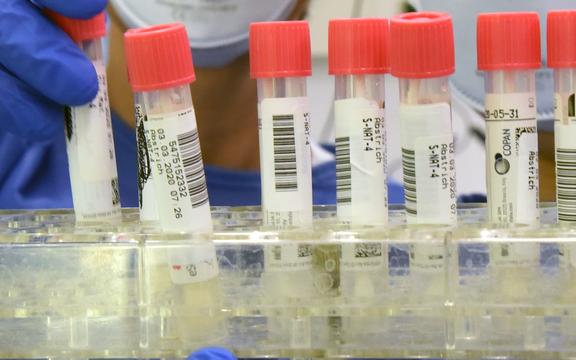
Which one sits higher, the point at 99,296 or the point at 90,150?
the point at 90,150

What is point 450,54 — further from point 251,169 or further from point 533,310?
point 251,169

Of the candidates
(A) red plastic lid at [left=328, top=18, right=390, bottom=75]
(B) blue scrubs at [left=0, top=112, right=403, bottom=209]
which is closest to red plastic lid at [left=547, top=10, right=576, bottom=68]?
(A) red plastic lid at [left=328, top=18, right=390, bottom=75]

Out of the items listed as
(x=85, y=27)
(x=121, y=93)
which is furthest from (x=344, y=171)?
(x=121, y=93)

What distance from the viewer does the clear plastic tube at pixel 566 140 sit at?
542 mm

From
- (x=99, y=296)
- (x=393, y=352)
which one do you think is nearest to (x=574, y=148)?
(x=393, y=352)

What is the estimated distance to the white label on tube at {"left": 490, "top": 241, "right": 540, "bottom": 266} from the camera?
1.78 feet

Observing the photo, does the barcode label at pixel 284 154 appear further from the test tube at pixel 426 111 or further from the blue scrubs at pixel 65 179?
the blue scrubs at pixel 65 179

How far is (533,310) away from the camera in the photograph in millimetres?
528

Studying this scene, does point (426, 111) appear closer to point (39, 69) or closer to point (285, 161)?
point (285, 161)

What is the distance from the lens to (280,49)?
0.56 meters

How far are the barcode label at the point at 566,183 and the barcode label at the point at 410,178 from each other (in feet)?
0.33

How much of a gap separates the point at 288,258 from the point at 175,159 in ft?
0.33

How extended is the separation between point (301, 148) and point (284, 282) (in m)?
0.09

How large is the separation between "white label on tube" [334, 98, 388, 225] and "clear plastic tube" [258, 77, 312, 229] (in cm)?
2
